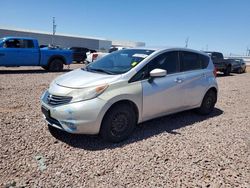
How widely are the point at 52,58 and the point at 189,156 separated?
12300 mm

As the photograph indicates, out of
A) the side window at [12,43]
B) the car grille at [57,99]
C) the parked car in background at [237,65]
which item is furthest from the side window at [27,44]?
the parked car in background at [237,65]

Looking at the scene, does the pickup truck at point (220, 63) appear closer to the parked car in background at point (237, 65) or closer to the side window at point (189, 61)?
the parked car in background at point (237, 65)

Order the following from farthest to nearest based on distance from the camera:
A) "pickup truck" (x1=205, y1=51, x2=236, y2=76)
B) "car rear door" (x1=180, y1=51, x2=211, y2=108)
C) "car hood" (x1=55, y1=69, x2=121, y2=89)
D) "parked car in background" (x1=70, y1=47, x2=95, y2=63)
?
"parked car in background" (x1=70, y1=47, x2=95, y2=63), "pickup truck" (x1=205, y1=51, x2=236, y2=76), "car rear door" (x1=180, y1=51, x2=211, y2=108), "car hood" (x1=55, y1=69, x2=121, y2=89)

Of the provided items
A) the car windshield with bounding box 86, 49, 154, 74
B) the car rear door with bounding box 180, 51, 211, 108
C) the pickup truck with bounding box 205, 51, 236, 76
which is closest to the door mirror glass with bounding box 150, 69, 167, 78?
the car windshield with bounding box 86, 49, 154, 74

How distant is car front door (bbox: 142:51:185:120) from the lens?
439 centimetres

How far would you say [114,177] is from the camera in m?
3.11

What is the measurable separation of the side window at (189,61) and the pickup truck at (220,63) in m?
11.5

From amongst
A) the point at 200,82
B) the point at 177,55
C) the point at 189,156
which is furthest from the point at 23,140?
the point at 200,82

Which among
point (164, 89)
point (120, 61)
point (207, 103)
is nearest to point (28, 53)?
point (120, 61)

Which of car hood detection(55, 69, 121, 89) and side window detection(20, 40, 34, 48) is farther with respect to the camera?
side window detection(20, 40, 34, 48)

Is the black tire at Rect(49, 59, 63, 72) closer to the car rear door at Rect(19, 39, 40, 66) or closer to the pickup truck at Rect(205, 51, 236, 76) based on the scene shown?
the car rear door at Rect(19, 39, 40, 66)

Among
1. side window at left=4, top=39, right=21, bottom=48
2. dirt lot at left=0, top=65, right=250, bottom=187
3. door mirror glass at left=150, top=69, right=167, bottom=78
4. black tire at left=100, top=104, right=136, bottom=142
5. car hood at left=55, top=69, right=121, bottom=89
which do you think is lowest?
dirt lot at left=0, top=65, right=250, bottom=187

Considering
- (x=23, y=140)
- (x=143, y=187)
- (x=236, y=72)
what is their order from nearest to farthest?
1. (x=143, y=187)
2. (x=23, y=140)
3. (x=236, y=72)

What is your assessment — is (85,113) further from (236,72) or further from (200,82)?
(236,72)
